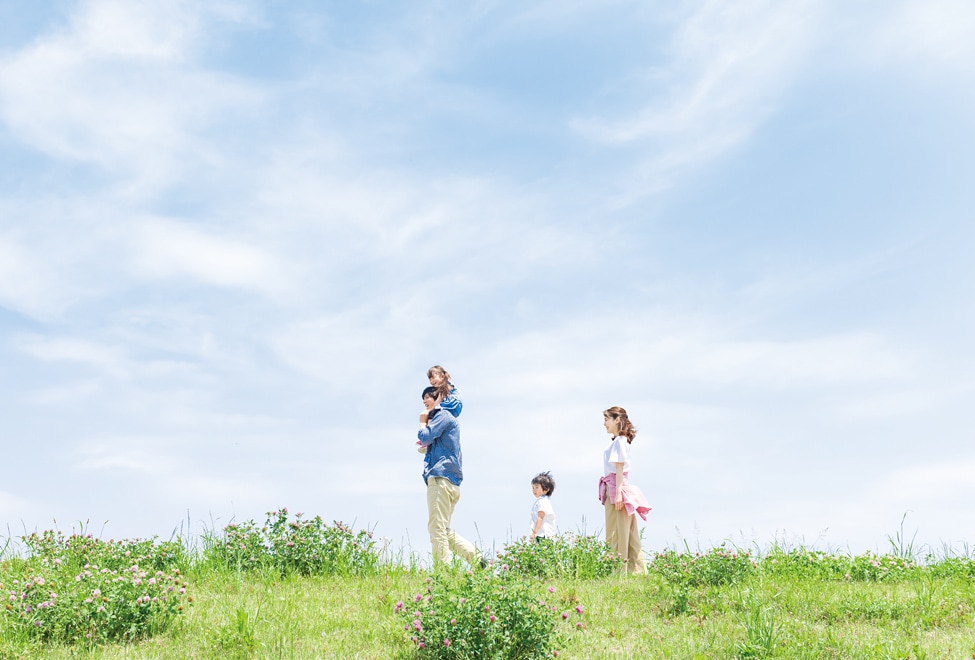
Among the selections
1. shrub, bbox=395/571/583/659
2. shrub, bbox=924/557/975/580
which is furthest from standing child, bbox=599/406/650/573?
shrub, bbox=395/571/583/659

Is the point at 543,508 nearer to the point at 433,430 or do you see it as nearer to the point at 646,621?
the point at 433,430

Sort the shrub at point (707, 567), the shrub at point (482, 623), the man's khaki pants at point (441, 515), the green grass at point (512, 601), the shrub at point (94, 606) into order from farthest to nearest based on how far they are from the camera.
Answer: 1. the man's khaki pants at point (441, 515)
2. the shrub at point (707, 567)
3. the shrub at point (94, 606)
4. the green grass at point (512, 601)
5. the shrub at point (482, 623)

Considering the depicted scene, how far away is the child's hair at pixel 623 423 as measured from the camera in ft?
40.3

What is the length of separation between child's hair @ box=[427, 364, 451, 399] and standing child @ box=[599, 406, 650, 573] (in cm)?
235

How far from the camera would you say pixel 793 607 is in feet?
29.7

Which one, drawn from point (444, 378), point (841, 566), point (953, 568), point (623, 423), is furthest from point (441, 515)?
point (953, 568)

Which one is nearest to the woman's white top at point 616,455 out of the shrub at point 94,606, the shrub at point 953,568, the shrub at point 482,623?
the shrub at point 953,568

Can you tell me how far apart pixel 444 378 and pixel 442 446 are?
0.97 m

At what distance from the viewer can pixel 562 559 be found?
11.4 meters

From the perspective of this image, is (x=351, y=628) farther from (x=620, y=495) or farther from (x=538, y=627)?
(x=620, y=495)

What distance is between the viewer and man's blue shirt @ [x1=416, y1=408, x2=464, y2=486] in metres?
11.8

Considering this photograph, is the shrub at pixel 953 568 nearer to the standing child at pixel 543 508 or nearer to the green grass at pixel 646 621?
the green grass at pixel 646 621

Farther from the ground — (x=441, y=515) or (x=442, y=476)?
(x=442, y=476)

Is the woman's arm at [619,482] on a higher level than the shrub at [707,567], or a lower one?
higher
